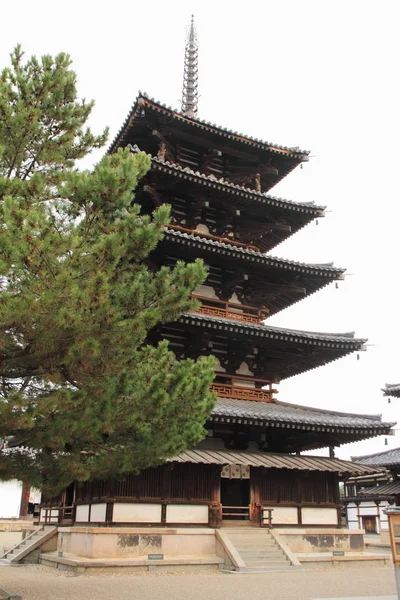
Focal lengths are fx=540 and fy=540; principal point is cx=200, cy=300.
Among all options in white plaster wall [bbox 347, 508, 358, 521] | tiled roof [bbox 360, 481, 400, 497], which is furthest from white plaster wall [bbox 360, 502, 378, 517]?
tiled roof [bbox 360, 481, 400, 497]

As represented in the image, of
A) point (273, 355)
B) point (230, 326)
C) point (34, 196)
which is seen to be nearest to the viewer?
point (34, 196)

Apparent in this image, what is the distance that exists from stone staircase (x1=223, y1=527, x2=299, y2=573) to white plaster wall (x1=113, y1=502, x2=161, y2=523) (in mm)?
2127

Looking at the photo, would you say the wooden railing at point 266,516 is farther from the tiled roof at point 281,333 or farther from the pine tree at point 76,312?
the pine tree at point 76,312

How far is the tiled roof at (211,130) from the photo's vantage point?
66.0 feet

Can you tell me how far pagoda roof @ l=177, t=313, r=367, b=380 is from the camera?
17.7 meters

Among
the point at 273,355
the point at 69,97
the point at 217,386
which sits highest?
the point at 69,97

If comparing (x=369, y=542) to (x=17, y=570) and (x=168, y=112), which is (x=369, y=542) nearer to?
(x=17, y=570)

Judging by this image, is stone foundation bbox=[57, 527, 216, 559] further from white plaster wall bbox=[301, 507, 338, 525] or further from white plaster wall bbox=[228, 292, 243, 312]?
white plaster wall bbox=[228, 292, 243, 312]

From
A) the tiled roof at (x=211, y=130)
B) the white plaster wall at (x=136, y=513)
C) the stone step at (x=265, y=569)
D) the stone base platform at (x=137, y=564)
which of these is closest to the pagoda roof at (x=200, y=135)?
the tiled roof at (x=211, y=130)

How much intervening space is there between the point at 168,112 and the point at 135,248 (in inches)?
518

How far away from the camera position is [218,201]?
21.4m

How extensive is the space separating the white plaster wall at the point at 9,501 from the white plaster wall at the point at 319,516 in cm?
2773

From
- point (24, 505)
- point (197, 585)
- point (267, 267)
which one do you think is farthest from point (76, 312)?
point (24, 505)

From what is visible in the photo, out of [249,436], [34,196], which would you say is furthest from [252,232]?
[34,196]
